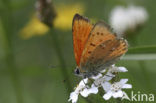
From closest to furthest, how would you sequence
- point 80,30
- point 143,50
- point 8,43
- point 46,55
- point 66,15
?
point 80,30, point 143,50, point 8,43, point 66,15, point 46,55

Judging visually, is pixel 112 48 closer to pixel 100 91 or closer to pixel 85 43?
pixel 85 43

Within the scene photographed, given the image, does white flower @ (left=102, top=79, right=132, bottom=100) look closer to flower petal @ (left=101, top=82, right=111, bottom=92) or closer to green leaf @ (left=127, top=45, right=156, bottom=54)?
flower petal @ (left=101, top=82, right=111, bottom=92)

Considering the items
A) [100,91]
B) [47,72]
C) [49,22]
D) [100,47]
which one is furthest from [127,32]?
[100,91]

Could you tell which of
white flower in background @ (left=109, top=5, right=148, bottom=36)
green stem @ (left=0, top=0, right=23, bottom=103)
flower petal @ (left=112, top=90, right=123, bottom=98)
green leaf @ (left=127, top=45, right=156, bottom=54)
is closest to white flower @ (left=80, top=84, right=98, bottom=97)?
flower petal @ (left=112, top=90, right=123, bottom=98)

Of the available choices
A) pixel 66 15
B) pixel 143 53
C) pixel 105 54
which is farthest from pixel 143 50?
pixel 66 15

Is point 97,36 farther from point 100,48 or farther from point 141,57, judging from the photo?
point 141,57

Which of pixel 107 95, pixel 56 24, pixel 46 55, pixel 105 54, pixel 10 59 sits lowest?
pixel 46 55
